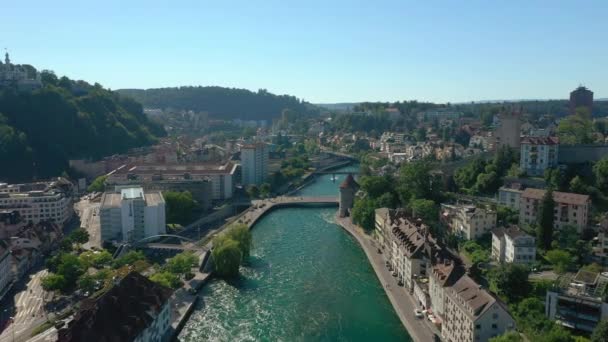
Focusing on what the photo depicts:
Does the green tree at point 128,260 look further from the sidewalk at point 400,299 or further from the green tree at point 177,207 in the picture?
the sidewalk at point 400,299

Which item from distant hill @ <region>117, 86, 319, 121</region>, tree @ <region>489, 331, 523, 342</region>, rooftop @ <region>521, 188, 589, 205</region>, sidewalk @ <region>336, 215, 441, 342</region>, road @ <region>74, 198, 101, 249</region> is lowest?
sidewalk @ <region>336, 215, 441, 342</region>

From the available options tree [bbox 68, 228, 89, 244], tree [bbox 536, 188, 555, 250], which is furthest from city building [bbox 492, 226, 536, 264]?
tree [bbox 68, 228, 89, 244]

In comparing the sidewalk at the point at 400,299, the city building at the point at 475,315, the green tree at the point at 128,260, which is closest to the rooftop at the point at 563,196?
the sidewalk at the point at 400,299

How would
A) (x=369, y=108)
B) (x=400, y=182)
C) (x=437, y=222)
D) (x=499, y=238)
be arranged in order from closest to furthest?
(x=499, y=238) < (x=437, y=222) < (x=400, y=182) < (x=369, y=108)

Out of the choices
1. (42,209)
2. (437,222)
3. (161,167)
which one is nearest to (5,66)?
(161,167)

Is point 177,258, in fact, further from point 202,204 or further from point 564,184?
point 564,184

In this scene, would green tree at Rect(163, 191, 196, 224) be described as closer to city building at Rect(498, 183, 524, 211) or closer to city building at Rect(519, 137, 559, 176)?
city building at Rect(498, 183, 524, 211)
